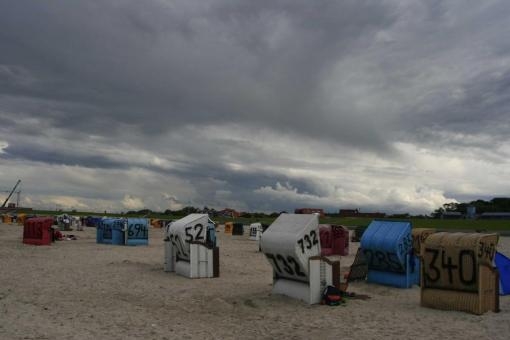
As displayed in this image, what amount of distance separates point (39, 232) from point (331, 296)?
28.5 m

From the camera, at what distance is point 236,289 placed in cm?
1656

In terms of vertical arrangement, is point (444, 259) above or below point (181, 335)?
above

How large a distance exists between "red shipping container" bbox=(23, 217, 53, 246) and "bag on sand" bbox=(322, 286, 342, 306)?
27678 mm

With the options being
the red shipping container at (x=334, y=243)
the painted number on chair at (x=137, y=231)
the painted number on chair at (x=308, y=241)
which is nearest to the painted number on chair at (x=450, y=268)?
the painted number on chair at (x=308, y=241)

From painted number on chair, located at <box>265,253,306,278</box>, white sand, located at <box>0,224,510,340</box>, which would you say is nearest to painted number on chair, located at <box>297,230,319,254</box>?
painted number on chair, located at <box>265,253,306,278</box>

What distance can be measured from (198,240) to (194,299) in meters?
5.74

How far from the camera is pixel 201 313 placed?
12672mm

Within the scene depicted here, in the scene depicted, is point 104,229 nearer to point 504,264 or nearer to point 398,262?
point 398,262

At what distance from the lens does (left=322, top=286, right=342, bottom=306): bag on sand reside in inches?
523

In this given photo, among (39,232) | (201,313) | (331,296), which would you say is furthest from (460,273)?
(39,232)

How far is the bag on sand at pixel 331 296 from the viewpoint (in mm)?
13281

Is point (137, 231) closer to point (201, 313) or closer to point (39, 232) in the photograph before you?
point (39, 232)

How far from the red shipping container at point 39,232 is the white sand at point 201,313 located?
1759cm

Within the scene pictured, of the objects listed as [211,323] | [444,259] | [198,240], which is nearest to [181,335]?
[211,323]
